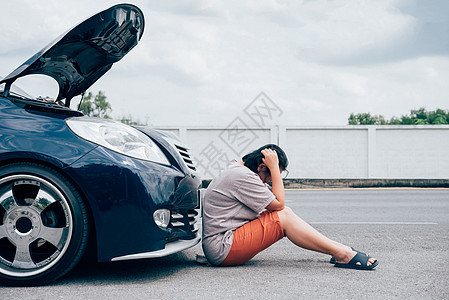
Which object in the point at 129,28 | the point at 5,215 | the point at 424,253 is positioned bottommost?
the point at 424,253

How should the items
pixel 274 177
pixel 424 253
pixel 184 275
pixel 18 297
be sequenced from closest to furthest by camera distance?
1. pixel 18 297
2. pixel 184 275
3. pixel 274 177
4. pixel 424 253

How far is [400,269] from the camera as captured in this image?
356 centimetres

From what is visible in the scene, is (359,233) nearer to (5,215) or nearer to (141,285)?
(141,285)

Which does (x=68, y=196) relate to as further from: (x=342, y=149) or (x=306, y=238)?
(x=342, y=149)

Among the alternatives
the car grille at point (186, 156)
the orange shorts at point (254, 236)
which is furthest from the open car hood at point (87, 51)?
the orange shorts at point (254, 236)

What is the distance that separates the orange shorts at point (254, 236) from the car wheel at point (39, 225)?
109 centimetres

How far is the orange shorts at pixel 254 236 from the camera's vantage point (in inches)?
137

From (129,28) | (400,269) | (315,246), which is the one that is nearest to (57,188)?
(129,28)

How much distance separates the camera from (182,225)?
11.0 feet

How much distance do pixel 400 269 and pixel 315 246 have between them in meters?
0.67

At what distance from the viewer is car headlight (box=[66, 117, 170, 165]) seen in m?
3.06

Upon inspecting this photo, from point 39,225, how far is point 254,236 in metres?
1.47

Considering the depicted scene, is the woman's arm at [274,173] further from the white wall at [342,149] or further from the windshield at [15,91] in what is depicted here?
the white wall at [342,149]

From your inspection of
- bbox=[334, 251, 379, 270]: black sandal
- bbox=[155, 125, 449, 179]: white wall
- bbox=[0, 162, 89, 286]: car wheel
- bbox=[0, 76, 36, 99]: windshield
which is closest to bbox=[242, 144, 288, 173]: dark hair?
bbox=[334, 251, 379, 270]: black sandal
